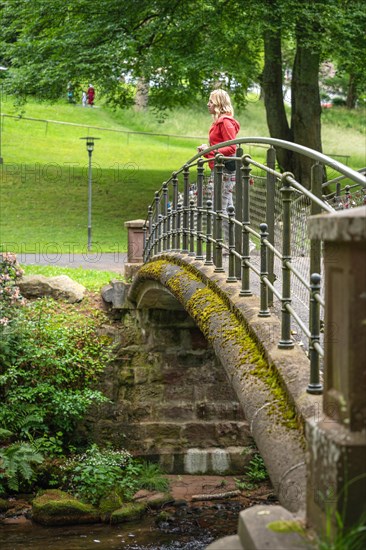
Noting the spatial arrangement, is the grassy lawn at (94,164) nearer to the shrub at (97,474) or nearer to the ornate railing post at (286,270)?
the shrub at (97,474)

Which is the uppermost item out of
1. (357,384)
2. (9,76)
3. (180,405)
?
(9,76)

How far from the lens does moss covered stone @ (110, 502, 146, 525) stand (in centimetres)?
1325

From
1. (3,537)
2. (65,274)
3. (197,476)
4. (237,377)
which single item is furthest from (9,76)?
(237,377)

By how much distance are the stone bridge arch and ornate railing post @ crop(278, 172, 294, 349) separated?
8cm

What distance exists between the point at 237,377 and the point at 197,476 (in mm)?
9746

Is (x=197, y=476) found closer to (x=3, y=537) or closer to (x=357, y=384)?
(x=3, y=537)


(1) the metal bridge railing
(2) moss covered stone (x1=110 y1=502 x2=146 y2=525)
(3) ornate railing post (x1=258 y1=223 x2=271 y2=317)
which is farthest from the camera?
(2) moss covered stone (x1=110 y1=502 x2=146 y2=525)

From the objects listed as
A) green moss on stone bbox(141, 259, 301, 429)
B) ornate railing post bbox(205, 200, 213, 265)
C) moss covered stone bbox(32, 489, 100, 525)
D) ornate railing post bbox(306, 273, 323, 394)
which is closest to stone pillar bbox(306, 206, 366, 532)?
ornate railing post bbox(306, 273, 323, 394)

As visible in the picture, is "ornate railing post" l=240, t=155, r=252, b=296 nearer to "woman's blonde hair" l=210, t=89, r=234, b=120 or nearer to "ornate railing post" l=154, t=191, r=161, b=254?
"woman's blonde hair" l=210, t=89, r=234, b=120

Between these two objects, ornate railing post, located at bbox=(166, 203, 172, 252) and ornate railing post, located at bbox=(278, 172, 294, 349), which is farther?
ornate railing post, located at bbox=(166, 203, 172, 252)

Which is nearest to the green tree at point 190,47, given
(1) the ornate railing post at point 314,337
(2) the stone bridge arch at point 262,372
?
(2) the stone bridge arch at point 262,372

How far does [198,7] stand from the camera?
21203 mm

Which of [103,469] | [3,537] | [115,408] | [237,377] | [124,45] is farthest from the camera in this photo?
[124,45]

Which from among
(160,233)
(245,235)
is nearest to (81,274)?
(160,233)
